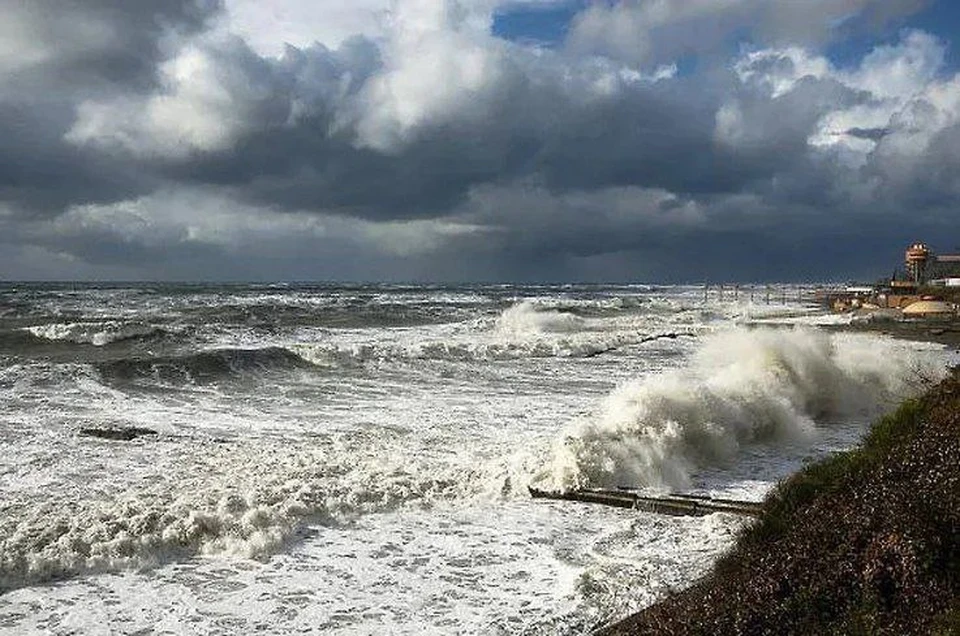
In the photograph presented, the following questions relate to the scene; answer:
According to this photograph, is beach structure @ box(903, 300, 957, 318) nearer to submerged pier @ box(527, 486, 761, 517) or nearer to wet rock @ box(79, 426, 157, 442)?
submerged pier @ box(527, 486, 761, 517)

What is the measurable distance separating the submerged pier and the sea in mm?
212

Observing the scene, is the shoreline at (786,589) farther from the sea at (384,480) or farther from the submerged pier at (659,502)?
the submerged pier at (659,502)

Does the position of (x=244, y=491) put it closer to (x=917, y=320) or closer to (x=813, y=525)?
(x=813, y=525)

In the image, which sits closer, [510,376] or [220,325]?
[510,376]

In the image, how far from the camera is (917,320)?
4756cm

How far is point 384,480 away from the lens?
11414mm

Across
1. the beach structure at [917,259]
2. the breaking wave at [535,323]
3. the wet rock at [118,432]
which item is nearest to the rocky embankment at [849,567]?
the wet rock at [118,432]

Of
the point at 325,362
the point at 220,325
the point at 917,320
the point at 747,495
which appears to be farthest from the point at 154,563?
the point at 917,320

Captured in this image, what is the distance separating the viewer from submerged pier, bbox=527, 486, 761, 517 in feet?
32.9

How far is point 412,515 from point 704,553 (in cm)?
370

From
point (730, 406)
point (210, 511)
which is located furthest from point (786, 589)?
point (730, 406)

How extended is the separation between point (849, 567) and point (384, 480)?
22.8 ft

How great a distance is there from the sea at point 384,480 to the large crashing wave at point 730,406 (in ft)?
0.17

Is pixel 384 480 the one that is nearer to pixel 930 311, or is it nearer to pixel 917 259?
pixel 930 311
